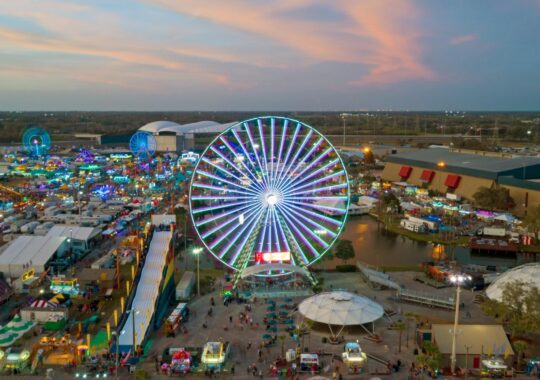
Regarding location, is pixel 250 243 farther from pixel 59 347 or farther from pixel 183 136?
pixel 183 136

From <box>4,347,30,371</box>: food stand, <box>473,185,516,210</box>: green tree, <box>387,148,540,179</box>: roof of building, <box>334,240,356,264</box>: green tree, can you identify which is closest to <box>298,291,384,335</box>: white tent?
<box>334,240,356,264</box>: green tree

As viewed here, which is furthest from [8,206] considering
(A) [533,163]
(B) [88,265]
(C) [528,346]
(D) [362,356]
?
(A) [533,163]

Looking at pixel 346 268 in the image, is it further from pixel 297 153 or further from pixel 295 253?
pixel 297 153

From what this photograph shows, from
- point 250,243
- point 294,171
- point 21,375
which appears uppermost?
point 294,171

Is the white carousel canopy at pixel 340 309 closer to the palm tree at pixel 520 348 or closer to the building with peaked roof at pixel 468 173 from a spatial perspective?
the palm tree at pixel 520 348

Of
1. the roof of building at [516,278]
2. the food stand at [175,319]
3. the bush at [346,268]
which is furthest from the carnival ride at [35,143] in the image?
the roof of building at [516,278]
